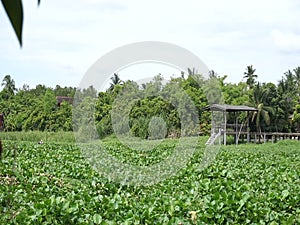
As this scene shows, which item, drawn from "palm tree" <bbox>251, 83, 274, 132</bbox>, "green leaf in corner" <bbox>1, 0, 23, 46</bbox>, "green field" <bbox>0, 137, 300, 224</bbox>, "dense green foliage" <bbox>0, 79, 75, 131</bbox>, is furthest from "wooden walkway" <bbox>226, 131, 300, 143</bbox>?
"green leaf in corner" <bbox>1, 0, 23, 46</bbox>

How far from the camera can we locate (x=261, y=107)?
85.9 ft

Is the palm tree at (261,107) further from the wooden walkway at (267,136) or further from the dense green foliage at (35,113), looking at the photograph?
the dense green foliage at (35,113)

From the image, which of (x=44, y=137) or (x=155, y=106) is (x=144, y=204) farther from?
(x=44, y=137)

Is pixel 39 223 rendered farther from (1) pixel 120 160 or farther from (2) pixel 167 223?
(1) pixel 120 160

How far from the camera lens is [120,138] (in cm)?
1673

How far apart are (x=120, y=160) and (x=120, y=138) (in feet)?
19.5

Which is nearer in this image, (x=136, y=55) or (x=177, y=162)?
(x=136, y=55)

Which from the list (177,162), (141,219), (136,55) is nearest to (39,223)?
(141,219)

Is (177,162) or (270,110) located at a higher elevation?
(270,110)

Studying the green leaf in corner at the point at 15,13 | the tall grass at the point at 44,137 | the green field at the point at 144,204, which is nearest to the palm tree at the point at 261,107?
the tall grass at the point at 44,137

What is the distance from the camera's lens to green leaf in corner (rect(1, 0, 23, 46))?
33 cm

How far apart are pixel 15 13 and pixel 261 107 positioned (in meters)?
26.5

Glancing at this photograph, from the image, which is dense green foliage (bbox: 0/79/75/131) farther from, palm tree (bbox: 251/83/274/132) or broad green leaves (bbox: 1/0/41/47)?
broad green leaves (bbox: 1/0/41/47)

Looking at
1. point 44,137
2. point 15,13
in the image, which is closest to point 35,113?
point 44,137
